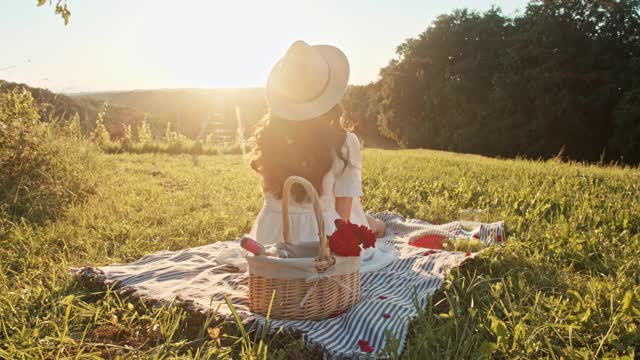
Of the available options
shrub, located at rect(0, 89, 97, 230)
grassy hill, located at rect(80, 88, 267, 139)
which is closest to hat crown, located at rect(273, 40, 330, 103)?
shrub, located at rect(0, 89, 97, 230)

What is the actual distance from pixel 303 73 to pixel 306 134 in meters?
0.40

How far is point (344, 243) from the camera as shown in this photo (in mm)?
2488

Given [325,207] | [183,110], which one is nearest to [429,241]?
[325,207]

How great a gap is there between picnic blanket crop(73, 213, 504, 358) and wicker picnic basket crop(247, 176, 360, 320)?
62mm

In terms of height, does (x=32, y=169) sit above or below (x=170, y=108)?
below

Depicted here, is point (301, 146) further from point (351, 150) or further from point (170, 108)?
point (170, 108)

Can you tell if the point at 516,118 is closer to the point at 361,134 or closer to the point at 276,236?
the point at 361,134

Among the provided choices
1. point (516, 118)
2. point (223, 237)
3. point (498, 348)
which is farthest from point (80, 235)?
point (516, 118)

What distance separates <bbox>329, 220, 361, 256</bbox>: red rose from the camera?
8.15 feet

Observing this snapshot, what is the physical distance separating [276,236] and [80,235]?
1945mm

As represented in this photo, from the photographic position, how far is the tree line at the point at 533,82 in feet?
77.7

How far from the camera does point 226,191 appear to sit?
6.86m

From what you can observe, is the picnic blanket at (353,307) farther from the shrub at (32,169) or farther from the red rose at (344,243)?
the shrub at (32,169)

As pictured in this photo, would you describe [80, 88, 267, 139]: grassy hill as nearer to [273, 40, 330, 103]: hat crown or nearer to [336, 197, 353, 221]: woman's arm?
[336, 197, 353, 221]: woman's arm
